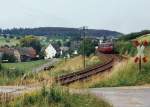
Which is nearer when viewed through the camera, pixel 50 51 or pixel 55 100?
pixel 55 100

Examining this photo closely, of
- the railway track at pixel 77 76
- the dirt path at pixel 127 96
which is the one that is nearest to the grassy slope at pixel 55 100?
the dirt path at pixel 127 96

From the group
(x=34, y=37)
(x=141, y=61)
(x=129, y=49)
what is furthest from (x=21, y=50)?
(x=141, y=61)

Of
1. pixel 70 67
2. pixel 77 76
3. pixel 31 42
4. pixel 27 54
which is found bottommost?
pixel 27 54

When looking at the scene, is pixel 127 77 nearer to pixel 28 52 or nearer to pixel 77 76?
pixel 77 76

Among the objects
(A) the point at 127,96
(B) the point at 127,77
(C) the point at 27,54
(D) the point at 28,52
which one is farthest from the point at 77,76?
(D) the point at 28,52

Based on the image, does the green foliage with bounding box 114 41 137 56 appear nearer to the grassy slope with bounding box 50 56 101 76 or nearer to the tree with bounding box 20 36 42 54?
the grassy slope with bounding box 50 56 101 76

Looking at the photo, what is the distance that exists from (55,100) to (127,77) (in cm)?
963

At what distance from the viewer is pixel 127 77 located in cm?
2402

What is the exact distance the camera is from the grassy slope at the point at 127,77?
2359cm

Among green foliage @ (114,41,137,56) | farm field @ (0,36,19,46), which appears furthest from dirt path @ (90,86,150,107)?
farm field @ (0,36,19,46)

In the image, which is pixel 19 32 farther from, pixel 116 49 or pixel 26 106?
pixel 26 106

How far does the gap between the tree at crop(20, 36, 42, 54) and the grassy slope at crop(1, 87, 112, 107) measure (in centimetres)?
11760

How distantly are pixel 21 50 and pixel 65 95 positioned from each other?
111315 millimetres

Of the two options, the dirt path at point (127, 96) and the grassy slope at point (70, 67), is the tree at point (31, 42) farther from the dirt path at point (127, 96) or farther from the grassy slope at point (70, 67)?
the dirt path at point (127, 96)
